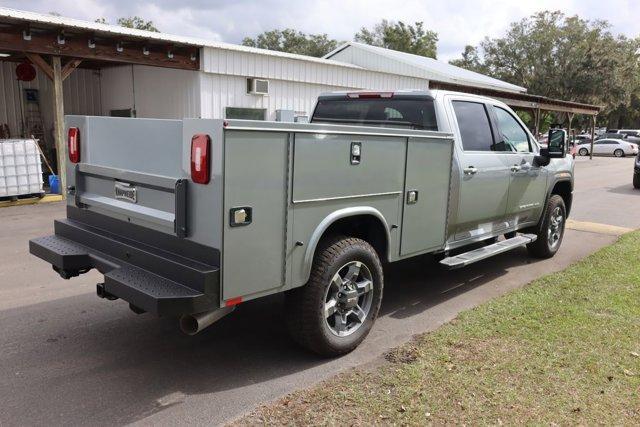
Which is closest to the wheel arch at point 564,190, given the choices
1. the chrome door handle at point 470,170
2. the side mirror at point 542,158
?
the side mirror at point 542,158

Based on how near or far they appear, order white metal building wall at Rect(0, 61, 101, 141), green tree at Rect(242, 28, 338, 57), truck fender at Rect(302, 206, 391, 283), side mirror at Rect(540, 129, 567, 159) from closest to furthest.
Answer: truck fender at Rect(302, 206, 391, 283), side mirror at Rect(540, 129, 567, 159), white metal building wall at Rect(0, 61, 101, 141), green tree at Rect(242, 28, 338, 57)

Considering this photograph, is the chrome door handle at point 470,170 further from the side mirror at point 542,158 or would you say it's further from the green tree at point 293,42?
the green tree at point 293,42

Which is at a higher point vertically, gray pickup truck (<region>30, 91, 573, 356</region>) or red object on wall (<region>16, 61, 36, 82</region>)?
red object on wall (<region>16, 61, 36, 82</region>)

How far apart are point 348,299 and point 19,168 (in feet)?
31.6

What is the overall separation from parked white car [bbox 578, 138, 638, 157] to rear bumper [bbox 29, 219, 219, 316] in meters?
40.9

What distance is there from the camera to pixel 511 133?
6.32 metres

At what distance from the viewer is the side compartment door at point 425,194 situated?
4625 mm

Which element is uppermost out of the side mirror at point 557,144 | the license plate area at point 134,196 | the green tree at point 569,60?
the green tree at point 569,60

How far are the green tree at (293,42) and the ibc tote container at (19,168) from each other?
54.6 meters

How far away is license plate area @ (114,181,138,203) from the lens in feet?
12.7

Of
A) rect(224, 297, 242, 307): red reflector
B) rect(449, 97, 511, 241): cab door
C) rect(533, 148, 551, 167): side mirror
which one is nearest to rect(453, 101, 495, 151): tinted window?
rect(449, 97, 511, 241): cab door

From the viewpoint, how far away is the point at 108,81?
714 inches

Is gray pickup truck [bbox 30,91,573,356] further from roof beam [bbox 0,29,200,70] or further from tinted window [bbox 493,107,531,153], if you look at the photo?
roof beam [bbox 0,29,200,70]

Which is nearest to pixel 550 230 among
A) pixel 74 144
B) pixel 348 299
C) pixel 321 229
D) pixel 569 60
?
pixel 348 299
